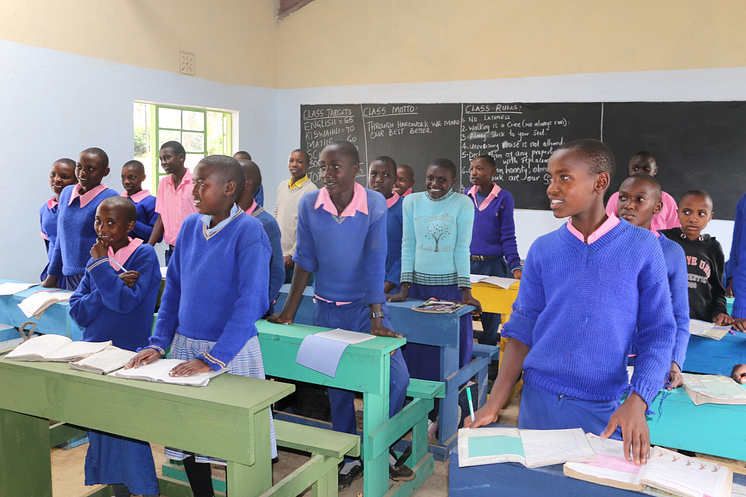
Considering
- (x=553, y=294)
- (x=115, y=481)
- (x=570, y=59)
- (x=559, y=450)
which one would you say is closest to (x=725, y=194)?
(x=570, y=59)

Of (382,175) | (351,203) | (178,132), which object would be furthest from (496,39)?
(351,203)

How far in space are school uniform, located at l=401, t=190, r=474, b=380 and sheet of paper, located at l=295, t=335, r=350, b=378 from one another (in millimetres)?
1100

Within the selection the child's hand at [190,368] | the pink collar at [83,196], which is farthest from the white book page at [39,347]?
the pink collar at [83,196]

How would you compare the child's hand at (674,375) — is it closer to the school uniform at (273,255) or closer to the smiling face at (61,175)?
the school uniform at (273,255)

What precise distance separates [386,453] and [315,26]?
224 inches

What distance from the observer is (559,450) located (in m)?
1.16

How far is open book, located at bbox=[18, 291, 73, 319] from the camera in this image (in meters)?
2.68

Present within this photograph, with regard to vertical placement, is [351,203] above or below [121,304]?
above

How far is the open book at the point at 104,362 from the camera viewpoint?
5.66 ft

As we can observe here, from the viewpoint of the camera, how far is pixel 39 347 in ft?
6.27

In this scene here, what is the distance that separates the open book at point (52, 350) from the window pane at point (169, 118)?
4222 millimetres

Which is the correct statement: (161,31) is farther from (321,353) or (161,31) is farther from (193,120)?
(321,353)

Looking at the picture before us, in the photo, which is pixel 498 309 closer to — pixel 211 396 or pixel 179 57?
pixel 211 396

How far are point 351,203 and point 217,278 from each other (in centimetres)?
71
